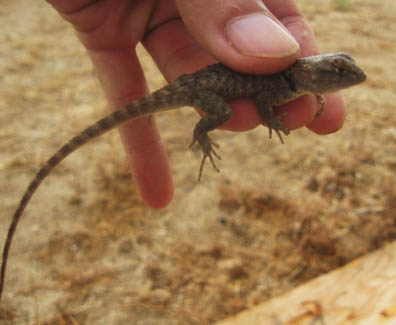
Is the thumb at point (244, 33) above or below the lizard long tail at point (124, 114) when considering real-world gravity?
above

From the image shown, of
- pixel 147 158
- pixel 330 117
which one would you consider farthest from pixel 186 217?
pixel 330 117

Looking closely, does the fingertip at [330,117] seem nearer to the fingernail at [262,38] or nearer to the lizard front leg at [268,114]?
the lizard front leg at [268,114]

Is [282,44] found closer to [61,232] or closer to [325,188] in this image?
[325,188]

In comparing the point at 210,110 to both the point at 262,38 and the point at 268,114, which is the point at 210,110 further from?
the point at 262,38

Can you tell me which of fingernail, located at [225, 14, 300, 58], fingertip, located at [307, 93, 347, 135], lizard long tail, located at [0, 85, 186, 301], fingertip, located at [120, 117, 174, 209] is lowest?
fingertip, located at [120, 117, 174, 209]

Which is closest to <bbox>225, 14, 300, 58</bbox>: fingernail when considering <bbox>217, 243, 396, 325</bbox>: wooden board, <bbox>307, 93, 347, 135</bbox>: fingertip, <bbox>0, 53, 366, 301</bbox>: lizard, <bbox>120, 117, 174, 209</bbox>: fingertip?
<bbox>0, 53, 366, 301</bbox>: lizard

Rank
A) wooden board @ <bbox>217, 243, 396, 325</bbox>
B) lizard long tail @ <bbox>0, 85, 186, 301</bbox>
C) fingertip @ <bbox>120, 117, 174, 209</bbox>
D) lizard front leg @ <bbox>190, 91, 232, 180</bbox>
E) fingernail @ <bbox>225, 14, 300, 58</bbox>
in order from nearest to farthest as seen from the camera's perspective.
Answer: fingernail @ <bbox>225, 14, 300, 58</bbox> → wooden board @ <bbox>217, 243, 396, 325</bbox> → lizard front leg @ <bbox>190, 91, 232, 180</bbox> → lizard long tail @ <bbox>0, 85, 186, 301</bbox> → fingertip @ <bbox>120, 117, 174, 209</bbox>

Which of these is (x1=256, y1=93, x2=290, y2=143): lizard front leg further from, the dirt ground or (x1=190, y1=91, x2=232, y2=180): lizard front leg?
the dirt ground

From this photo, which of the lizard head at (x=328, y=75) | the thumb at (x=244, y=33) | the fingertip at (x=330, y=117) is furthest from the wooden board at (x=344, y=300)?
the thumb at (x=244, y=33)
